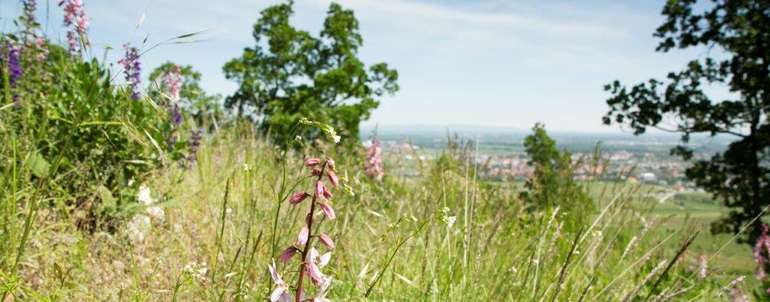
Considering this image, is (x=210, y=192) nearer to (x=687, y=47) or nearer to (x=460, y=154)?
(x=460, y=154)

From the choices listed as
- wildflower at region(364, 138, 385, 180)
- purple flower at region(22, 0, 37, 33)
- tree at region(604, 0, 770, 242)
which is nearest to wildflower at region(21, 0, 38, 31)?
purple flower at region(22, 0, 37, 33)

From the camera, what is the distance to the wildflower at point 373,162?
21.2 feet

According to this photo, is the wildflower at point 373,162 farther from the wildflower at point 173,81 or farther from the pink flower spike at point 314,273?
the pink flower spike at point 314,273

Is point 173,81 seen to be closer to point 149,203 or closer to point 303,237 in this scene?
point 149,203

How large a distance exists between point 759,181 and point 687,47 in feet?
14.3

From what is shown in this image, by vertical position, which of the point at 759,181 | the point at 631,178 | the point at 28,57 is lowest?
the point at 759,181

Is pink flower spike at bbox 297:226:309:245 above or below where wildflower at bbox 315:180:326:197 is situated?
below

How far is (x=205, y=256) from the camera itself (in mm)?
3057

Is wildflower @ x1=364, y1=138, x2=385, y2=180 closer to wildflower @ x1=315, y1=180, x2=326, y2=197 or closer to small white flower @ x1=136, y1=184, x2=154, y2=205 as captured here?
small white flower @ x1=136, y1=184, x2=154, y2=205

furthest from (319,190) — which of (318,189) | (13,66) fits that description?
(13,66)

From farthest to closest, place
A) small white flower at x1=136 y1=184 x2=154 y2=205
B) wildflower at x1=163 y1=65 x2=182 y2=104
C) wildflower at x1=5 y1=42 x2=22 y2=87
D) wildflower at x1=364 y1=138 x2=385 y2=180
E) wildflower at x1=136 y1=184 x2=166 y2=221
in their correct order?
wildflower at x1=364 y1=138 x2=385 y2=180 < wildflower at x1=163 y1=65 x2=182 y2=104 < wildflower at x1=5 y1=42 x2=22 y2=87 < small white flower at x1=136 y1=184 x2=154 y2=205 < wildflower at x1=136 y1=184 x2=166 y2=221

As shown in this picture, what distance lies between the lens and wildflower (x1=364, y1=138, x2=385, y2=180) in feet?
21.2

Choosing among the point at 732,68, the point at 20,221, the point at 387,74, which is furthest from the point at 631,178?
the point at 387,74

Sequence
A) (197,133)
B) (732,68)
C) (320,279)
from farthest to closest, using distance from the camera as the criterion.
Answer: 1. (732,68)
2. (197,133)
3. (320,279)
